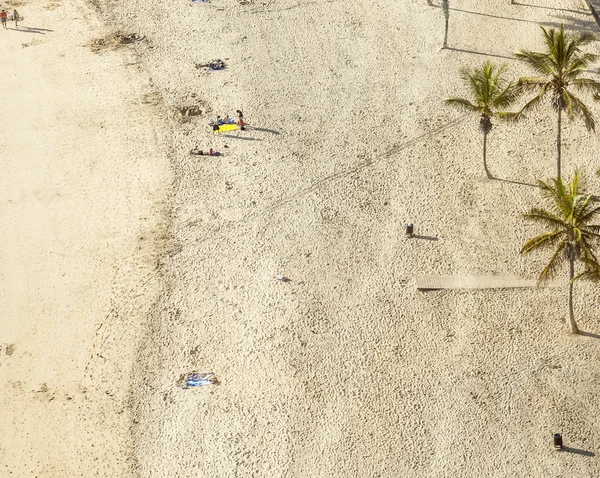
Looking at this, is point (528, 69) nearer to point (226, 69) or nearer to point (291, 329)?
point (226, 69)

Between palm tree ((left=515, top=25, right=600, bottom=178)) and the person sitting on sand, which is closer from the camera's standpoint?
palm tree ((left=515, top=25, right=600, bottom=178))

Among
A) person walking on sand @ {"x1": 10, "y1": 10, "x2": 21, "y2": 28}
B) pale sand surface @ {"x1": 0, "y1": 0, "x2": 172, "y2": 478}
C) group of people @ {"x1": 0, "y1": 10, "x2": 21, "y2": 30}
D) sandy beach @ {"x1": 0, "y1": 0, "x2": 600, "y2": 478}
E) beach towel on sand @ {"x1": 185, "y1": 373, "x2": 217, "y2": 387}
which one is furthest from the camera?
person walking on sand @ {"x1": 10, "y1": 10, "x2": 21, "y2": 28}

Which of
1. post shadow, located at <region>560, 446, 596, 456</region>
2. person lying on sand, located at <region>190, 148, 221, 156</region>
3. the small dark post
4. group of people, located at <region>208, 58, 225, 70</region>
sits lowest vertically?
post shadow, located at <region>560, 446, 596, 456</region>

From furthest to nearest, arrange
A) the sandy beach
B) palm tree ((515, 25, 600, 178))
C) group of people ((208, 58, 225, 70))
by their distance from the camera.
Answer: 1. group of people ((208, 58, 225, 70))
2. palm tree ((515, 25, 600, 178))
3. the sandy beach

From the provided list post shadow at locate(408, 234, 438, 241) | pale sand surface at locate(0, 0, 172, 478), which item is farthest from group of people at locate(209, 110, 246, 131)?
post shadow at locate(408, 234, 438, 241)

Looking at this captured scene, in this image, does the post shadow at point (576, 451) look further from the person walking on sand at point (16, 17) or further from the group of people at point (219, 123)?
the person walking on sand at point (16, 17)

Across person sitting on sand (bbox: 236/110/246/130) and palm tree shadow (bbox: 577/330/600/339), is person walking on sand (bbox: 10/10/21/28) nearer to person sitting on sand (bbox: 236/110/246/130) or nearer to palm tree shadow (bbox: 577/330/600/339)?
person sitting on sand (bbox: 236/110/246/130)

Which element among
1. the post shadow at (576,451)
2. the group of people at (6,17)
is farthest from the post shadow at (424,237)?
the group of people at (6,17)

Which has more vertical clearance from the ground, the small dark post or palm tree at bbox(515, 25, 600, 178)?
palm tree at bbox(515, 25, 600, 178)
